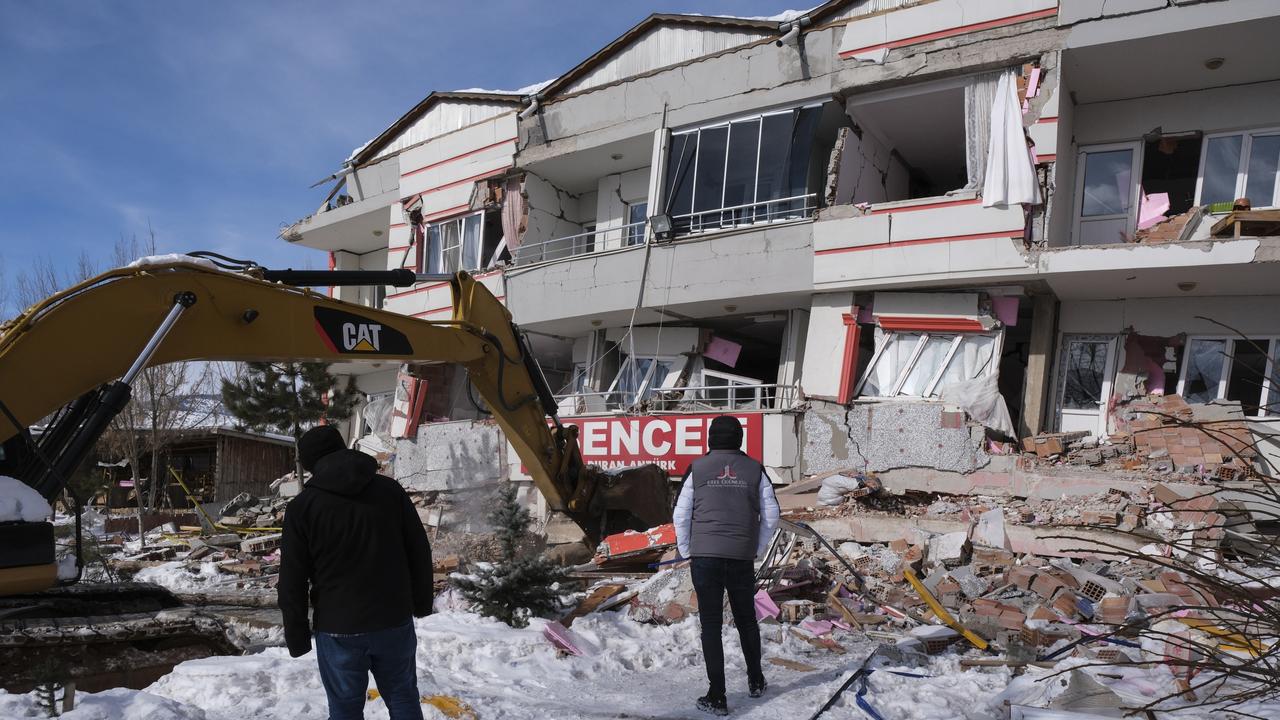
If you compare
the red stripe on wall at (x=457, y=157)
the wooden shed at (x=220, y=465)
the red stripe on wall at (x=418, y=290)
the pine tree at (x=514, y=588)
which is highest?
the red stripe on wall at (x=457, y=157)

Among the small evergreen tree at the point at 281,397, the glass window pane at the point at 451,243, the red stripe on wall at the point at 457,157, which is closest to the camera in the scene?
the red stripe on wall at the point at 457,157

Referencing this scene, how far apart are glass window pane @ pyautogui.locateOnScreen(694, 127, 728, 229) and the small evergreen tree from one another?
35.1 feet

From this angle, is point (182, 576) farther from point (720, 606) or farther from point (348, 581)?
point (348, 581)

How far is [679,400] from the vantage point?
1515 centimetres

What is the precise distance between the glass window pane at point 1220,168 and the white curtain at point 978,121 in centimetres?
332

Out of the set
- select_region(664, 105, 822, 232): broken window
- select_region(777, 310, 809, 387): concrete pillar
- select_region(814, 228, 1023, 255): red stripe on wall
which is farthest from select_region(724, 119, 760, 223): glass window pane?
select_region(777, 310, 809, 387): concrete pillar

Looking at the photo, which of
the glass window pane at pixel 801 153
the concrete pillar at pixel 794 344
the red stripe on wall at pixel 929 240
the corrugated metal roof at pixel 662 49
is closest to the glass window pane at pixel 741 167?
the glass window pane at pixel 801 153

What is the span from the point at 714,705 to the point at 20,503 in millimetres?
4308

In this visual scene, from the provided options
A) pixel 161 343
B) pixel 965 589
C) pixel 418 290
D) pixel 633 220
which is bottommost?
pixel 965 589

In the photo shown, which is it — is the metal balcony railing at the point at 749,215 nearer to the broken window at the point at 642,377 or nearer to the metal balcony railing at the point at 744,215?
the metal balcony railing at the point at 744,215

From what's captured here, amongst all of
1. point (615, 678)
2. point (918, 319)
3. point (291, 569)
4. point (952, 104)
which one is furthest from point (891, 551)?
point (291, 569)

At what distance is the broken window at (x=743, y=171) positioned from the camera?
47.5 ft

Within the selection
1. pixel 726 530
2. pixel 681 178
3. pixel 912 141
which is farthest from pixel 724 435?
pixel 912 141

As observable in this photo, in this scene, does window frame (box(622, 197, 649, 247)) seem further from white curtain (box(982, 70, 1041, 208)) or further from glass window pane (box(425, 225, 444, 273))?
white curtain (box(982, 70, 1041, 208))
